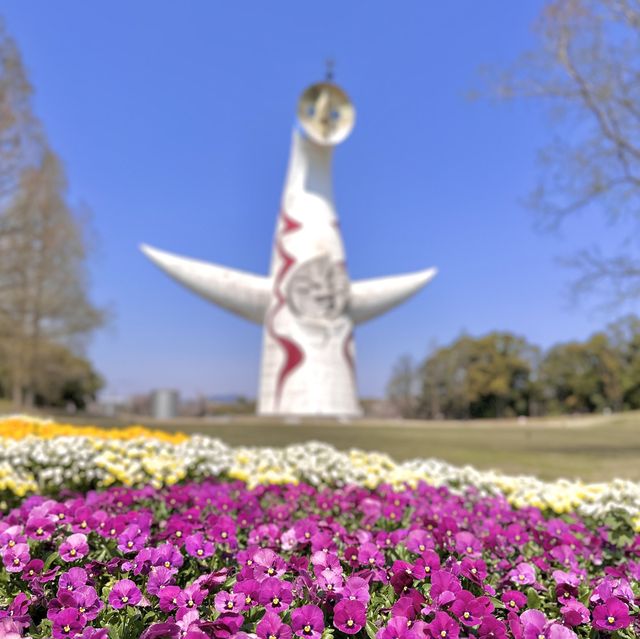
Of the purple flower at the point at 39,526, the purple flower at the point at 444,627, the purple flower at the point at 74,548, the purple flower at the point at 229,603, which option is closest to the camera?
the purple flower at the point at 444,627

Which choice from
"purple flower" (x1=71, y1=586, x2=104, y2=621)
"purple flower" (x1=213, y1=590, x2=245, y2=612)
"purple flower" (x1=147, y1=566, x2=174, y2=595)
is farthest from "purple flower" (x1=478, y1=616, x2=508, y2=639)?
"purple flower" (x1=71, y1=586, x2=104, y2=621)

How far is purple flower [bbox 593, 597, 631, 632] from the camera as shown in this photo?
7.18 ft

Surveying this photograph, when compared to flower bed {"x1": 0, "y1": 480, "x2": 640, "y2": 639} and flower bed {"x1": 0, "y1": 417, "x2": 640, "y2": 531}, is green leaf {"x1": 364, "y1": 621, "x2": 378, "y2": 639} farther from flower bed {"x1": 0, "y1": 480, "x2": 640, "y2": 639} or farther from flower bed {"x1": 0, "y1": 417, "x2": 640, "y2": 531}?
flower bed {"x1": 0, "y1": 417, "x2": 640, "y2": 531}

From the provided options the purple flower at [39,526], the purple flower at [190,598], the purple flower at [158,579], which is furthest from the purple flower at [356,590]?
the purple flower at [39,526]

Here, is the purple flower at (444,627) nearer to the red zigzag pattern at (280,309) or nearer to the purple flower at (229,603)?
the purple flower at (229,603)

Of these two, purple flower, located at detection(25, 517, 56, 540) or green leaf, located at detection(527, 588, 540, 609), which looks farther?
purple flower, located at detection(25, 517, 56, 540)

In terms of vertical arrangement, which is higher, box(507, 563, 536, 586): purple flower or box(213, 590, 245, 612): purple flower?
box(213, 590, 245, 612): purple flower

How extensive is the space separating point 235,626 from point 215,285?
902 inches

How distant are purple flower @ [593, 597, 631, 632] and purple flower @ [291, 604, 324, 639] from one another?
974 millimetres

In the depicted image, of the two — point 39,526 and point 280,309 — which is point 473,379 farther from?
point 39,526

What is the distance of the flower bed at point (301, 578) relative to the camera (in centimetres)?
209

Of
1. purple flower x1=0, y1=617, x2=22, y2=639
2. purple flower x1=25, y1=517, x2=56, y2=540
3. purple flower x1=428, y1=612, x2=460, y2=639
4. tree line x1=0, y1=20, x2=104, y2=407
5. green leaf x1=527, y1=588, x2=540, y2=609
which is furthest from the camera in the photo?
tree line x1=0, y1=20, x2=104, y2=407

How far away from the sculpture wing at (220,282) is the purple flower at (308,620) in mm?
22864

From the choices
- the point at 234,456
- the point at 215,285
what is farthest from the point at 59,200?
the point at 234,456
